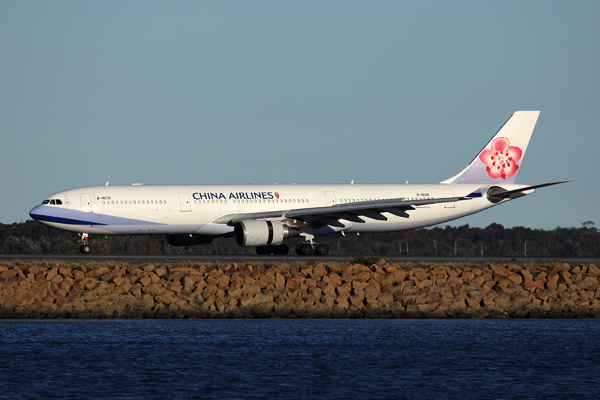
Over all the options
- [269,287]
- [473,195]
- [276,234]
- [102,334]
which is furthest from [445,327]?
[473,195]

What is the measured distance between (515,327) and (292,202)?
20.1m

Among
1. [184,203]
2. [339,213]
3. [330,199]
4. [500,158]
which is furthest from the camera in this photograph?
[500,158]

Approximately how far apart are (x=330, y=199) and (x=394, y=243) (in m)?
8.04

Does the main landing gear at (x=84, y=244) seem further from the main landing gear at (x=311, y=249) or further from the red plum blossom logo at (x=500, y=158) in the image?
the red plum blossom logo at (x=500, y=158)

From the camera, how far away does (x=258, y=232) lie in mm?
40844

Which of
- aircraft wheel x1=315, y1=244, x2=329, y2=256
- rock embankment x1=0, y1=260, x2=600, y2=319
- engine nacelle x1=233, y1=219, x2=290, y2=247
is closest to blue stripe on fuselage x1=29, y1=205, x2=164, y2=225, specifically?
engine nacelle x1=233, y1=219, x2=290, y2=247

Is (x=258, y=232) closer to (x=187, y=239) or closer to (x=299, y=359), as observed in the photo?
(x=187, y=239)

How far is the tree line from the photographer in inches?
1993

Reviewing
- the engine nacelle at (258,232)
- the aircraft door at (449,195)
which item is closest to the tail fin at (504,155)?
the aircraft door at (449,195)

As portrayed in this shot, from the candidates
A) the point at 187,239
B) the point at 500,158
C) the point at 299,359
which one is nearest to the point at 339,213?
the point at 187,239

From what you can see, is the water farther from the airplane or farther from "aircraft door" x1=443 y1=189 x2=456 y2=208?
"aircraft door" x1=443 y1=189 x2=456 y2=208

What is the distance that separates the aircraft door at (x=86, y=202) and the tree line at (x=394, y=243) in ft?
33.6

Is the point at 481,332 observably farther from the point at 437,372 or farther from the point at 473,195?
the point at 473,195

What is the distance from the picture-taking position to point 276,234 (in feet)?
136
